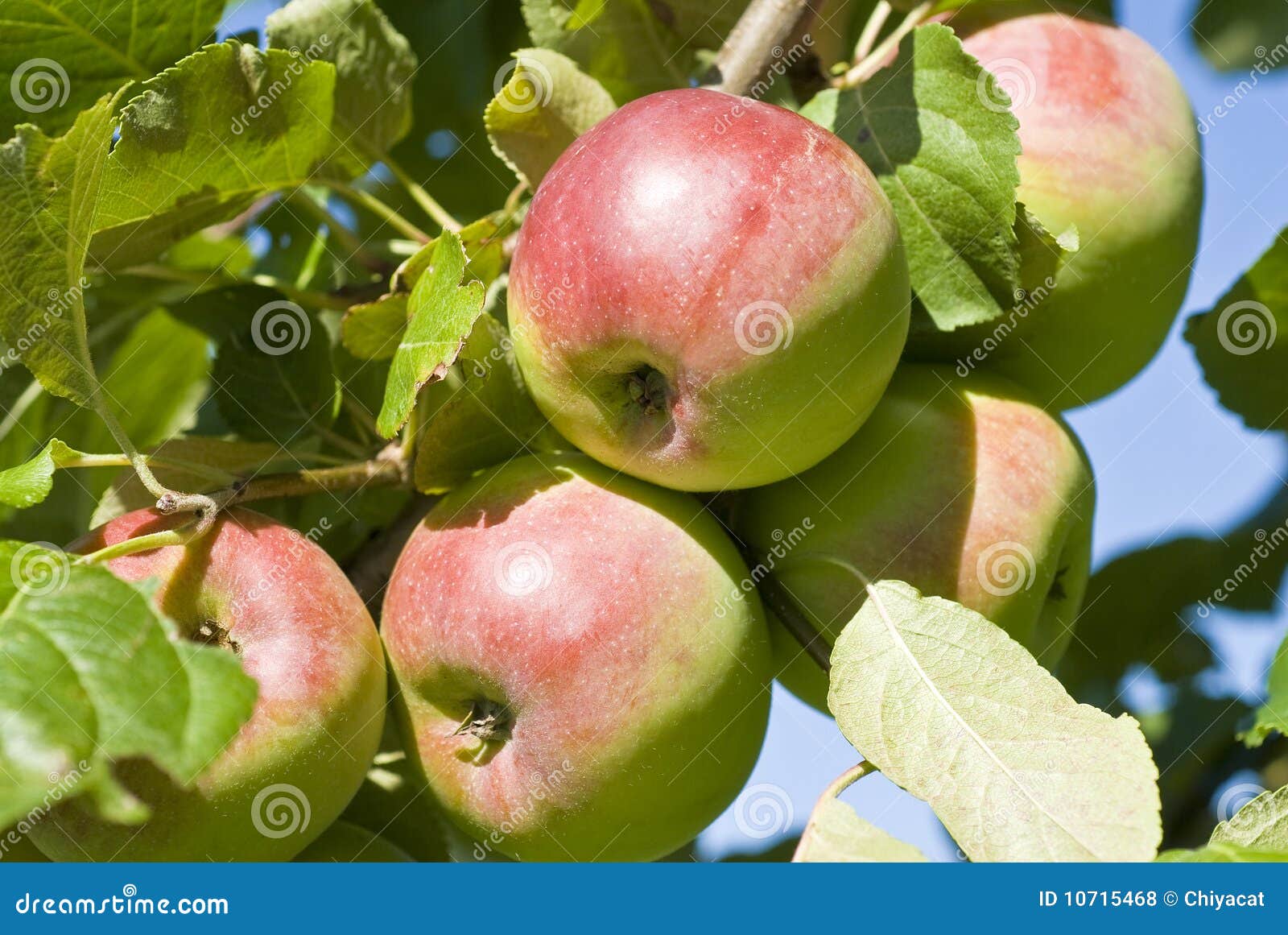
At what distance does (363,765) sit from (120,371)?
854 mm

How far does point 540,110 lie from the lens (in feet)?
4.18

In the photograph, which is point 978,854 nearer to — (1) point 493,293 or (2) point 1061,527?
(2) point 1061,527

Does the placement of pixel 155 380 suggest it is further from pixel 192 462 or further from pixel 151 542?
pixel 151 542

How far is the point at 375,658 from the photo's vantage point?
1.14 meters

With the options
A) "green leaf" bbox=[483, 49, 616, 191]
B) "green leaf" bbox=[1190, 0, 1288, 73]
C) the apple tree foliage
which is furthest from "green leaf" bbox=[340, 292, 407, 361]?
"green leaf" bbox=[1190, 0, 1288, 73]

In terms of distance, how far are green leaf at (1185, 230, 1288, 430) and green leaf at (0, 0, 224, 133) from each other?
1296 mm

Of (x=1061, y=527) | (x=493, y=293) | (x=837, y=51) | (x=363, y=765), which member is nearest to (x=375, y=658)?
(x=363, y=765)

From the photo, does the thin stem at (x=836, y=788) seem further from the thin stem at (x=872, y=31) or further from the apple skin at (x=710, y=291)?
the thin stem at (x=872, y=31)

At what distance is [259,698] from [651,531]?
1.26ft
